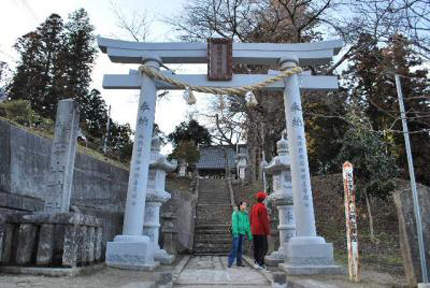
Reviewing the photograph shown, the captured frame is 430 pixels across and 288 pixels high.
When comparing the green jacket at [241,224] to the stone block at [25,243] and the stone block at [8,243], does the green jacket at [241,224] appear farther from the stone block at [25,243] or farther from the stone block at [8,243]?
the stone block at [8,243]

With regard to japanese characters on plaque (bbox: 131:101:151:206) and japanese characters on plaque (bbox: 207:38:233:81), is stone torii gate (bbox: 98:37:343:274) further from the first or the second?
japanese characters on plaque (bbox: 207:38:233:81)

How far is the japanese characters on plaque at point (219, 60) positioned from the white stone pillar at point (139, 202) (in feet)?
4.44

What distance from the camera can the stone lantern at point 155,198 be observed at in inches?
392

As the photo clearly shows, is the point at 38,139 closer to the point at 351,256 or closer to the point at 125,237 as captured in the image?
the point at 125,237

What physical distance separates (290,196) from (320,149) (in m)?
12.8

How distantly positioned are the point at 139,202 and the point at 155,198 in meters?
1.74

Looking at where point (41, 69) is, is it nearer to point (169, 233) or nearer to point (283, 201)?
point (169, 233)

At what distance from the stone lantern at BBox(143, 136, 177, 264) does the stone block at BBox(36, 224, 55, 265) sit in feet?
14.2

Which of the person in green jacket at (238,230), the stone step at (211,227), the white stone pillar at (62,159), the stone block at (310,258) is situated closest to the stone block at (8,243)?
the white stone pillar at (62,159)

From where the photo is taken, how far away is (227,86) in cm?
915

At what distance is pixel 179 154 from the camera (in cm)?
3189

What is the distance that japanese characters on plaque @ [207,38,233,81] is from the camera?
908 cm

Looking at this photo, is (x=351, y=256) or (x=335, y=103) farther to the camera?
(x=335, y=103)

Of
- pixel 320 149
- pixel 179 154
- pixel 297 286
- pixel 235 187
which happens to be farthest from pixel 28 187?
pixel 179 154
